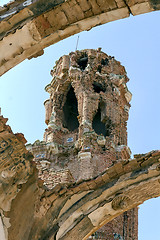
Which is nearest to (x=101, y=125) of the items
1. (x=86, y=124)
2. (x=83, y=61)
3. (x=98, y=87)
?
(x=86, y=124)

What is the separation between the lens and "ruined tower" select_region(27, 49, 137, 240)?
2033 centimetres

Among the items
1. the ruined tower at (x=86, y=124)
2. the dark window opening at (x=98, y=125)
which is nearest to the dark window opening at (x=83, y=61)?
the ruined tower at (x=86, y=124)

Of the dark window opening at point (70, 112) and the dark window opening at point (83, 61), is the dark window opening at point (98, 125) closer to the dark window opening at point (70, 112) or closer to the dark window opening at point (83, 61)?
the dark window opening at point (70, 112)

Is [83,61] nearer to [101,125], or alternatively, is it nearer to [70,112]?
[70,112]

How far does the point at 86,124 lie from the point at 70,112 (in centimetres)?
413

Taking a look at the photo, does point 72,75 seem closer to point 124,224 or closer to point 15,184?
point 124,224

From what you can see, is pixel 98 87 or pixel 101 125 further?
pixel 98 87

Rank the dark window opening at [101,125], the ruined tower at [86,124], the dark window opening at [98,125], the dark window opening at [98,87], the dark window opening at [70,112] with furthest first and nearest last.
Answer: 1. the dark window opening at [98,87]
2. the dark window opening at [70,112]
3. the dark window opening at [98,125]
4. the dark window opening at [101,125]
5. the ruined tower at [86,124]

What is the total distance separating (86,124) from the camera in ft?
75.9

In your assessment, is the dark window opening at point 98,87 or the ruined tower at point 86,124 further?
the dark window opening at point 98,87

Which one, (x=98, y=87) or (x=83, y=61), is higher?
(x=83, y=61)

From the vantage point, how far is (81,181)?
1043cm

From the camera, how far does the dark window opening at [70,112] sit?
85.9ft

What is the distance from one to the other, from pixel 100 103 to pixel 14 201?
17.6 meters
